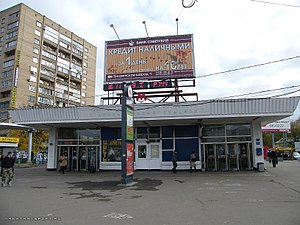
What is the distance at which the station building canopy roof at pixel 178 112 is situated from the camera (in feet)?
54.2

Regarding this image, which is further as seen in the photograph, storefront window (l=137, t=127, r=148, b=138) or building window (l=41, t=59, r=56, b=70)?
building window (l=41, t=59, r=56, b=70)

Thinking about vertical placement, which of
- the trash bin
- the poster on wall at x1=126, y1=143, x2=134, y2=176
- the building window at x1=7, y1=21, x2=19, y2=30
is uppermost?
the building window at x1=7, y1=21, x2=19, y2=30

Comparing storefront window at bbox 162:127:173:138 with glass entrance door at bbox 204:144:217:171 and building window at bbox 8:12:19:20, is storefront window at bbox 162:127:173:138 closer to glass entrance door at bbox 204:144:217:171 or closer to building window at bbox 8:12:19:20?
glass entrance door at bbox 204:144:217:171

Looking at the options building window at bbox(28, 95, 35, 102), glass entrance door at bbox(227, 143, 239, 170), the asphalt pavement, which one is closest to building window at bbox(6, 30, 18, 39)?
building window at bbox(28, 95, 35, 102)

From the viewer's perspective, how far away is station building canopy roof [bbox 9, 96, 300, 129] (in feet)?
54.2

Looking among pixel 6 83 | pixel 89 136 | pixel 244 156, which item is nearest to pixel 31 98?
pixel 6 83

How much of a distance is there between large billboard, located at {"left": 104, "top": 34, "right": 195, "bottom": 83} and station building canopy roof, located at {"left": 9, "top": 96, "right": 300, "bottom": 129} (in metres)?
3.83

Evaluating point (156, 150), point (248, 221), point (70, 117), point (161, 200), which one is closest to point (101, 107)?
point (70, 117)

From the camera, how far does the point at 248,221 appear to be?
20.5 ft

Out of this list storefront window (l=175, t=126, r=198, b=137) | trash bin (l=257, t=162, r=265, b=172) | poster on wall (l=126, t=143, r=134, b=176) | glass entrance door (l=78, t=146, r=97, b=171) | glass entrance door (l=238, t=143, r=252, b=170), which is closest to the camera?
poster on wall (l=126, t=143, r=134, b=176)

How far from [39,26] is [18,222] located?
63946 millimetres

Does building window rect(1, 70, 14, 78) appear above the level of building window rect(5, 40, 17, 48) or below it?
below

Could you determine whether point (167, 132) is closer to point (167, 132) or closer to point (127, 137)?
point (167, 132)

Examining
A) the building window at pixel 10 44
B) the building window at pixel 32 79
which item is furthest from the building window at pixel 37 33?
the building window at pixel 32 79
